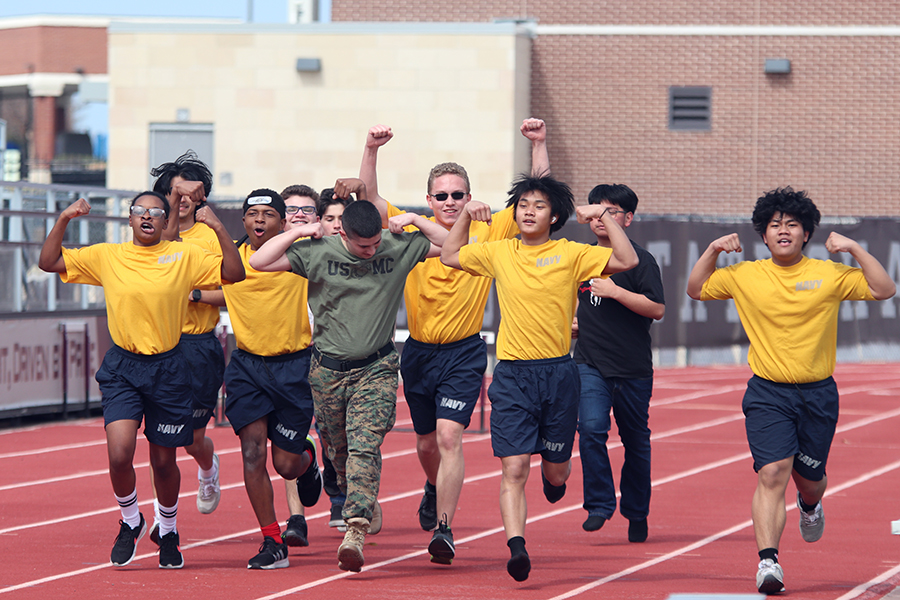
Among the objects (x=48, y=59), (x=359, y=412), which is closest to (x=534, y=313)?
(x=359, y=412)

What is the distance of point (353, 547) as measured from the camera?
6434 millimetres

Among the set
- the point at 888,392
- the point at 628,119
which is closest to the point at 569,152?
the point at 628,119

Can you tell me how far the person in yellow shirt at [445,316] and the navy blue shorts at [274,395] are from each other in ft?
2.28

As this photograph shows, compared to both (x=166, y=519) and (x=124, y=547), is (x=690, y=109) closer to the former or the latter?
(x=166, y=519)

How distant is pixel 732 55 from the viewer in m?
29.5

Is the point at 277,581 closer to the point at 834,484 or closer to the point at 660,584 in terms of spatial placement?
the point at 660,584

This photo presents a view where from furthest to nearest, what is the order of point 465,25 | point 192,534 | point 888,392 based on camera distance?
point 465,25 < point 888,392 < point 192,534

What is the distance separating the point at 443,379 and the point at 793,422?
2044mm

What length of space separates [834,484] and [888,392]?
8687mm

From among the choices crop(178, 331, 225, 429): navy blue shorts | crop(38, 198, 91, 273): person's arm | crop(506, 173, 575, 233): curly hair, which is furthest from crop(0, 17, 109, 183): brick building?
crop(506, 173, 575, 233): curly hair

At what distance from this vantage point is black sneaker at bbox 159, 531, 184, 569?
7066 millimetres

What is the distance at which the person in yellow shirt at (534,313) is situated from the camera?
681 centimetres

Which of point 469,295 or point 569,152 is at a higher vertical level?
point 569,152

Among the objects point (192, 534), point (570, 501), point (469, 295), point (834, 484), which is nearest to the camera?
point (469, 295)
